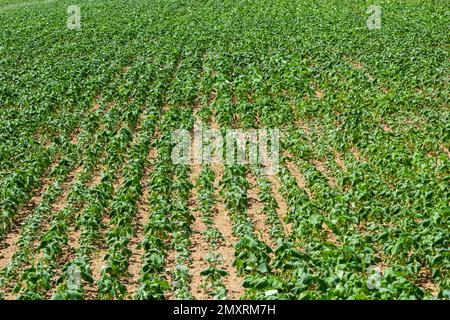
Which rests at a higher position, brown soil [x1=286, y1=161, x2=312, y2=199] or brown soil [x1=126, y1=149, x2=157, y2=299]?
brown soil [x1=286, y1=161, x2=312, y2=199]

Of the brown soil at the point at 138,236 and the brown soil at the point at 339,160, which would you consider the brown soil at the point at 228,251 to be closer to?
the brown soil at the point at 138,236

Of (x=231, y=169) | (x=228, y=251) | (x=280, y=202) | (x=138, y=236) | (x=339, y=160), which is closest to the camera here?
(x=228, y=251)

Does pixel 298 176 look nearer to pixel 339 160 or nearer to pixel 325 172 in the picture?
pixel 325 172

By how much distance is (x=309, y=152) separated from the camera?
50.1 feet

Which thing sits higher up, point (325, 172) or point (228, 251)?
point (325, 172)

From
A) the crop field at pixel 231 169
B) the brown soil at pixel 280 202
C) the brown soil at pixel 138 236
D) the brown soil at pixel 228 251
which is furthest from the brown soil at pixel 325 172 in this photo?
the brown soil at pixel 138 236

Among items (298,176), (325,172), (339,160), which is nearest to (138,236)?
(298,176)

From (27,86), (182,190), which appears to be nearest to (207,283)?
(182,190)

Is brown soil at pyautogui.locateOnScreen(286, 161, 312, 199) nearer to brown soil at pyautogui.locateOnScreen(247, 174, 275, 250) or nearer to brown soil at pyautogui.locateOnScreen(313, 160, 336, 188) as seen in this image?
brown soil at pyautogui.locateOnScreen(313, 160, 336, 188)

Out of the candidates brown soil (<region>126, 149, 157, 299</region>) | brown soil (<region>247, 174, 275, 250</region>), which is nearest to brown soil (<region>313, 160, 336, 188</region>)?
brown soil (<region>247, 174, 275, 250</region>)

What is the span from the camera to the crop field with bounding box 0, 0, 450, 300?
10047 mm

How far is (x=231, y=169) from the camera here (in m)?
14.2

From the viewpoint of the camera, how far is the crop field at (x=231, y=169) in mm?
10047

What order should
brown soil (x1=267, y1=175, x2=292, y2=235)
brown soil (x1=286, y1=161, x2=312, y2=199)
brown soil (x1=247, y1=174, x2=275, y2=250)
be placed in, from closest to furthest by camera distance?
brown soil (x1=247, y1=174, x2=275, y2=250), brown soil (x1=267, y1=175, x2=292, y2=235), brown soil (x1=286, y1=161, x2=312, y2=199)
